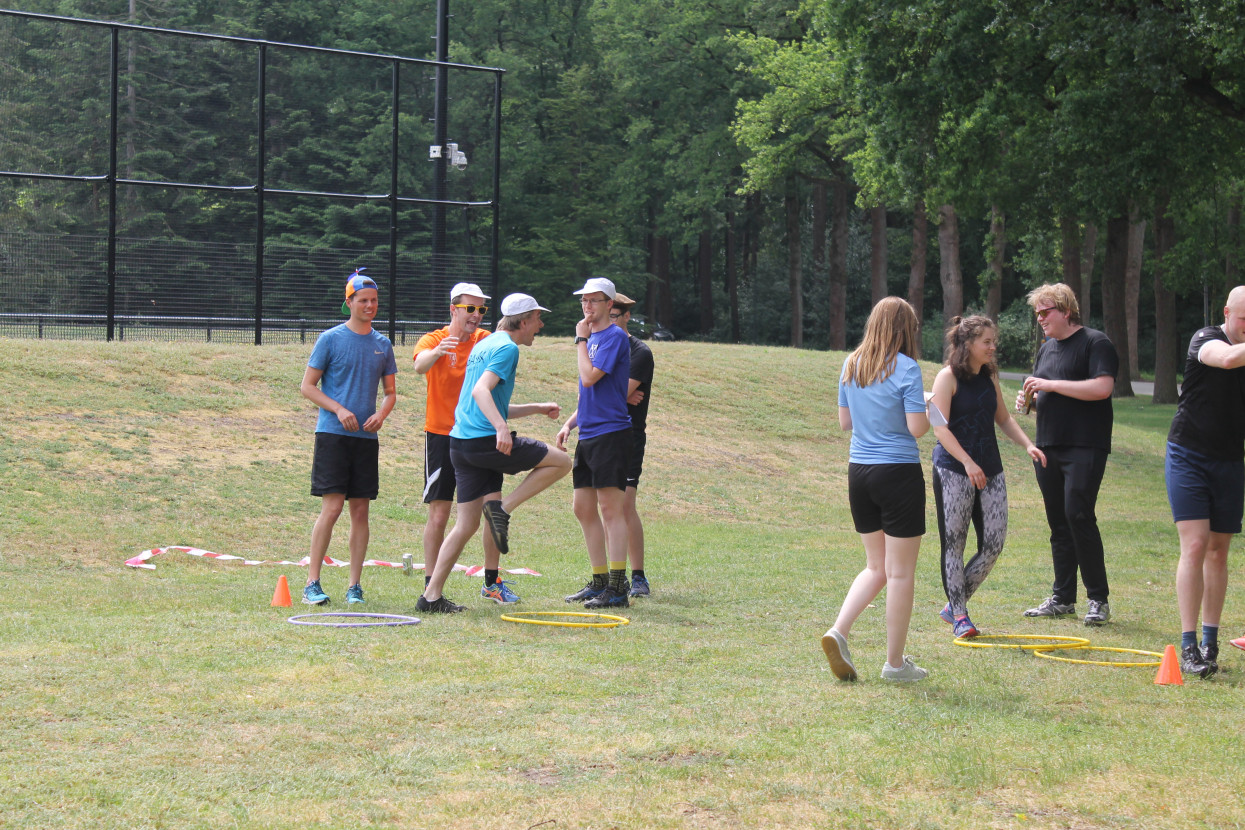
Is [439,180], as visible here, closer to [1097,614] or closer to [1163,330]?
[1097,614]

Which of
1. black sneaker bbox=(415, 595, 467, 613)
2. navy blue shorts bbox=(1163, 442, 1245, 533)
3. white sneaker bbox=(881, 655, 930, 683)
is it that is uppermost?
navy blue shorts bbox=(1163, 442, 1245, 533)

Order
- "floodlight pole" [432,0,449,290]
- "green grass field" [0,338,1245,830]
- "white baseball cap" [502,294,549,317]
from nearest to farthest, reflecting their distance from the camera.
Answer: "green grass field" [0,338,1245,830] < "white baseball cap" [502,294,549,317] < "floodlight pole" [432,0,449,290]

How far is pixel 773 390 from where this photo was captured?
24.8m

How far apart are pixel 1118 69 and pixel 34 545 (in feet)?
47.3

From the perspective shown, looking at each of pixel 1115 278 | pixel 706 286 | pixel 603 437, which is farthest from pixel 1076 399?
pixel 706 286

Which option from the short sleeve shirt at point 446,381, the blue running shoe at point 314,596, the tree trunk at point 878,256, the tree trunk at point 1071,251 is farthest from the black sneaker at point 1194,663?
the tree trunk at point 878,256

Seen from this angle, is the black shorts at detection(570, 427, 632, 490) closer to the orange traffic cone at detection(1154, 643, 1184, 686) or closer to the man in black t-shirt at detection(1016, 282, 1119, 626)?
the man in black t-shirt at detection(1016, 282, 1119, 626)

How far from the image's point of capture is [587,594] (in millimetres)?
8633

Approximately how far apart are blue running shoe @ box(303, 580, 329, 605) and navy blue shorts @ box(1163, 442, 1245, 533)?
531 cm

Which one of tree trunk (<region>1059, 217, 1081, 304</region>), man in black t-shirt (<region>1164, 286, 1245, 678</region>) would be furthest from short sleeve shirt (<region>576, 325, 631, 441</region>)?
tree trunk (<region>1059, 217, 1081, 304</region>)

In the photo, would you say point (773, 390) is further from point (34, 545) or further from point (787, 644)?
point (787, 644)

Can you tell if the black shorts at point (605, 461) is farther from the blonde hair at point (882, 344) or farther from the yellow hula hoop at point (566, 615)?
the blonde hair at point (882, 344)

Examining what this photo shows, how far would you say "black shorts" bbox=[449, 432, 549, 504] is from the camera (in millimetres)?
7836

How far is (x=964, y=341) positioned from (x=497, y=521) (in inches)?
124
